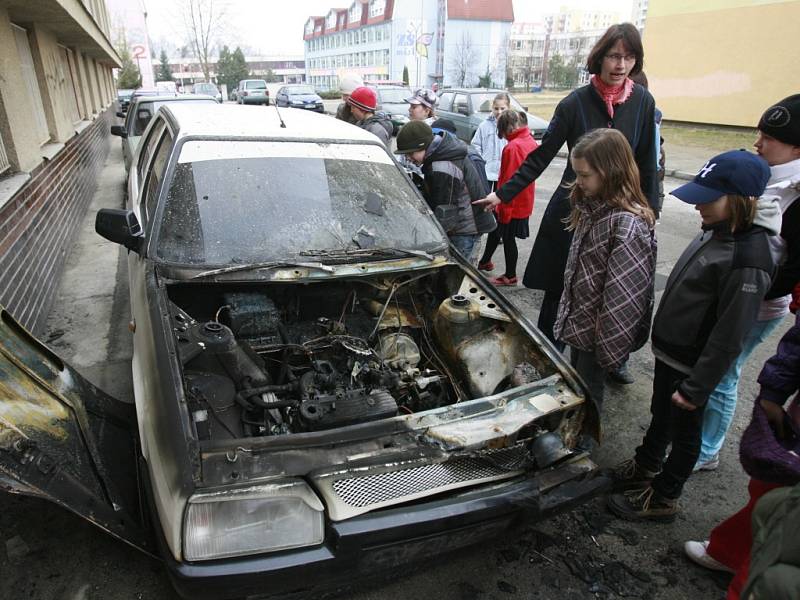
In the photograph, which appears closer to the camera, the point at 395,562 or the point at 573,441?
the point at 395,562

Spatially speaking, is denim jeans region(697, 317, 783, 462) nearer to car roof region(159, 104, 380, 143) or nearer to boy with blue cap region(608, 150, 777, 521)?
boy with blue cap region(608, 150, 777, 521)

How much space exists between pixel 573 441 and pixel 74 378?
7.58 ft

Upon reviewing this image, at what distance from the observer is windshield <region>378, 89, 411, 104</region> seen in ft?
56.6

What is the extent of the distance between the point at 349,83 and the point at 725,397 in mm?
4973

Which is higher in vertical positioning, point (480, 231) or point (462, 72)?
point (462, 72)

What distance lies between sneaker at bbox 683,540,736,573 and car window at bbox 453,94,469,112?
11.9 metres

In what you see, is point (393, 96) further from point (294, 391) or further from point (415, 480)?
point (415, 480)

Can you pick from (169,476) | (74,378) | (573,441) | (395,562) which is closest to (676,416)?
(573,441)

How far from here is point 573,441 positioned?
2.27 meters

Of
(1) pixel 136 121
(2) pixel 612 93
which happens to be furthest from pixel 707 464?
(1) pixel 136 121

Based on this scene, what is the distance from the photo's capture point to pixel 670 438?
8.39 ft

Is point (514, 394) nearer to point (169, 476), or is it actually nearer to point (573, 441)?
point (573, 441)

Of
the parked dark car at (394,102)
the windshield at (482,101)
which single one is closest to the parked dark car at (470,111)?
the windshield at (482,101)

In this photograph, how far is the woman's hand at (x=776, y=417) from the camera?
71.9 inches
